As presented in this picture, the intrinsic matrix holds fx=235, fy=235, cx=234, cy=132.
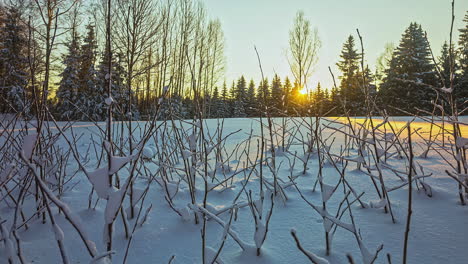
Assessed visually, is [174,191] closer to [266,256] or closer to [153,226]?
[153,226]

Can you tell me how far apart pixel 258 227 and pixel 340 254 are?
0.34 metres

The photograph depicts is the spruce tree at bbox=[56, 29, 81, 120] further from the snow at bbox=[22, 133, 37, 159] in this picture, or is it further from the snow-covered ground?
the snow at bbox=[22, 133, 37, 159]

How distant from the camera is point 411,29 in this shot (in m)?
21.5

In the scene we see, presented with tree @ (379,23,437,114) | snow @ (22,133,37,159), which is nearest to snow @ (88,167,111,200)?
snow @ (22,133,37,159)

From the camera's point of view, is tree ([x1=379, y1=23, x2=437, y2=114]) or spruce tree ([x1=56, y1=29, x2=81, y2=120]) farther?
tree ([x1=379, y1=23, x2=437, y2=114])

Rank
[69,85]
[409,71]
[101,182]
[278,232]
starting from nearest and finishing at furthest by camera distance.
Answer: [101,182], [278,232], [69,85], [409,71]

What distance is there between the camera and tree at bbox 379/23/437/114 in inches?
772

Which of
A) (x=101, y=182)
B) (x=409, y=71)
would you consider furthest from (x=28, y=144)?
(x=409, y=71)

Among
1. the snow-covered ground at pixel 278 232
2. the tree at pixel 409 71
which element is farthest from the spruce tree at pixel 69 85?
the tree at pixel 409 71

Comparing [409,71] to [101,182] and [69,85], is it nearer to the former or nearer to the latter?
[101,182]

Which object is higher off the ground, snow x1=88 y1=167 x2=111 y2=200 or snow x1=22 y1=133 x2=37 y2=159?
snow x1=22 y1=133 x2=37 y2=159

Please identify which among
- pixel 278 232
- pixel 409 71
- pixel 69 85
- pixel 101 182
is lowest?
pixel 278 232

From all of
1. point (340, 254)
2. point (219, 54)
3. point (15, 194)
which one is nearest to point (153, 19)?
point (15, 194)

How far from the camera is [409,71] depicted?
20734mm
